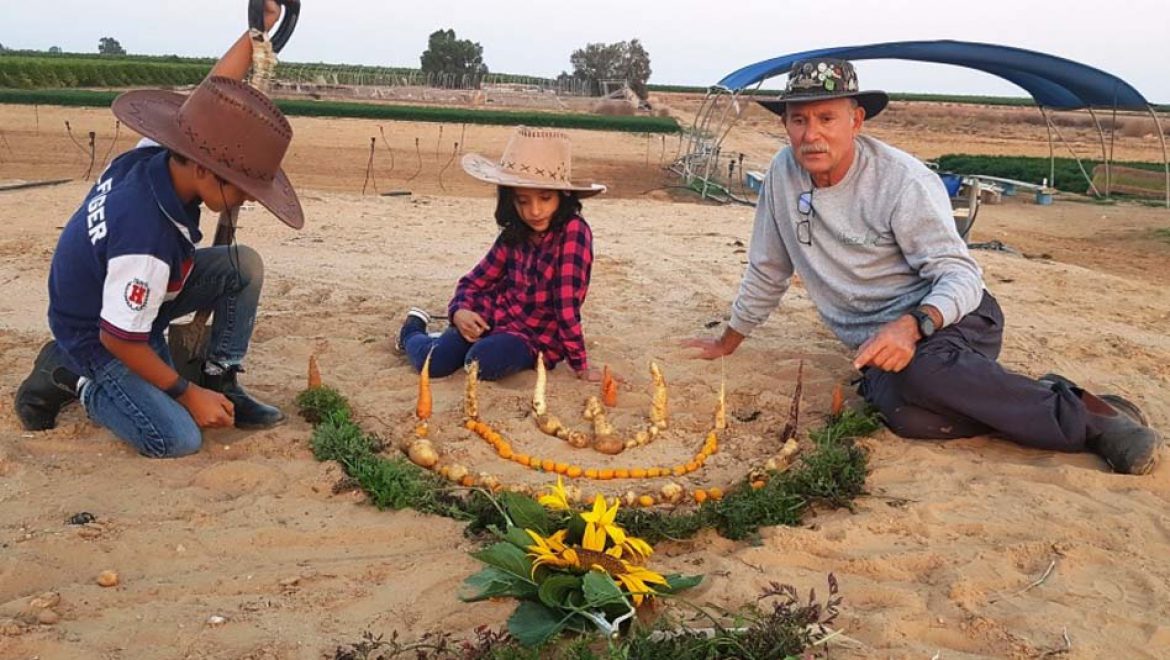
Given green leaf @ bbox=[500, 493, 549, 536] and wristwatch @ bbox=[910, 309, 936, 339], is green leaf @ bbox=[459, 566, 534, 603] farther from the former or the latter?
wristwatch @ bbox=[910, 309, 936, 339]

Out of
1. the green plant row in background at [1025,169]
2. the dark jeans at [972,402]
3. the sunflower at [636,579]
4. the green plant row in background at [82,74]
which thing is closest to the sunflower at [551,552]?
the sunflower at [636,579]

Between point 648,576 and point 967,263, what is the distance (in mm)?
2157

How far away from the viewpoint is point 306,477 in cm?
312

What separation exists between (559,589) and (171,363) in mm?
2169

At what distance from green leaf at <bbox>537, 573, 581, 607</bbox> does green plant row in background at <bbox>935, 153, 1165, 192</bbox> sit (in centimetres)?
1811

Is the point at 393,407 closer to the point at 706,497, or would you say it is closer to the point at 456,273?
the point at 706,497

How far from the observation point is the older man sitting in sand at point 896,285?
11.1ft

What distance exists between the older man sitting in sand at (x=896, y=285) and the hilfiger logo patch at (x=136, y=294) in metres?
2.34

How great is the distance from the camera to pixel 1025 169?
65.8ft

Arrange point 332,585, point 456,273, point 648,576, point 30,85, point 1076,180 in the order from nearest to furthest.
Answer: point 648,576 → point 332,585 → point 456,273 → point 1076,180 → point 30,85

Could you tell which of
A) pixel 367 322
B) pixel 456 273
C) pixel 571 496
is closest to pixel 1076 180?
pixel 456 273

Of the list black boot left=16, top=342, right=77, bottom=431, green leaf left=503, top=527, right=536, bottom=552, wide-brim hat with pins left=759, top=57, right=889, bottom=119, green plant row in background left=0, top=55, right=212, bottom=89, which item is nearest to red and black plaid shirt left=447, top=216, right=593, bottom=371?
wide-brim hat with pins left=759, top=57, right=889, bottom=119

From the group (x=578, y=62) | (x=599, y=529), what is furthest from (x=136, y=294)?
(x=578, y=62)

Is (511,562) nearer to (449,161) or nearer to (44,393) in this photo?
(44,393)
